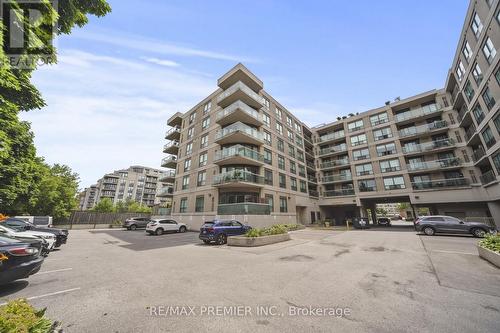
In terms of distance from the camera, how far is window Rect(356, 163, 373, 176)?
32906mm

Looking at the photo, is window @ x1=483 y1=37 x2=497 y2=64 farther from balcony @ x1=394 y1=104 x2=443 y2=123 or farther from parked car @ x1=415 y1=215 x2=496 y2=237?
parked car @ x1=415 y1=215 x2=496 y2=237

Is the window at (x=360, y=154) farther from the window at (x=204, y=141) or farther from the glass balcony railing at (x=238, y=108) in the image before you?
the window at (x=204, y=141)

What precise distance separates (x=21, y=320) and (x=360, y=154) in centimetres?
3961

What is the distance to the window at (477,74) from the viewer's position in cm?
1848

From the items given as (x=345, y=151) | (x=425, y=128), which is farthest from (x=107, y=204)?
(x=425, y=128)

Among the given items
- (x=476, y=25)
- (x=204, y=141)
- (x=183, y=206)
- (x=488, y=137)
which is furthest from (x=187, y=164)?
(x=488, y=137)

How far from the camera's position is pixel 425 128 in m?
28.6

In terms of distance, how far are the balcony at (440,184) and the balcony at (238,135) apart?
23.9m

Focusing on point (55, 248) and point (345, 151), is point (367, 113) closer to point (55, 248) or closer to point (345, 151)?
point (345, 151)

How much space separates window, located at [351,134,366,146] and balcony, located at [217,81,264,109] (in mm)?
19989

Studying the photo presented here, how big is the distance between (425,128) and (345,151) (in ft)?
38.0

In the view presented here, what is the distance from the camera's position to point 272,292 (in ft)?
17.0

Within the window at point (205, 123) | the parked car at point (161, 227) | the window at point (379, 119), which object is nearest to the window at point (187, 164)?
the window at point (205, 123)

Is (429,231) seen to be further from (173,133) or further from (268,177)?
(173,133)
